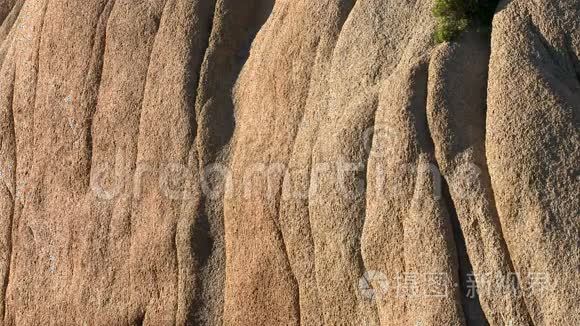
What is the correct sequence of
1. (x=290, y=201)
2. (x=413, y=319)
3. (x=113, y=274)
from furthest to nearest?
(x=113, y=274)
(x=290, y=201)
(x=413, y=319)

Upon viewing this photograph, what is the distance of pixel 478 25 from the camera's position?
12477 millimetres

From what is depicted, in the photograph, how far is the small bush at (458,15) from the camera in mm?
12320

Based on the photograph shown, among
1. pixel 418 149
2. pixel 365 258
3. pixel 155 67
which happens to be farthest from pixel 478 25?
pixel 155 67

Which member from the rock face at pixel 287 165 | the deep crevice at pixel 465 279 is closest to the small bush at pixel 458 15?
the rock face at pixel 287 165

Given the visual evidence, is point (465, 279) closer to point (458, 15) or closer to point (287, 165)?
point (458, 15)

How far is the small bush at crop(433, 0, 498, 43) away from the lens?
12320 millimetres

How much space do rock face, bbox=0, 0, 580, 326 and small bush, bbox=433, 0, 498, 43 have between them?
0.41 ft

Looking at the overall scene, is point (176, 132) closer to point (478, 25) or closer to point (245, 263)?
point (245, 263)

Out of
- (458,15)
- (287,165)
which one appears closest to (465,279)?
(458,15)

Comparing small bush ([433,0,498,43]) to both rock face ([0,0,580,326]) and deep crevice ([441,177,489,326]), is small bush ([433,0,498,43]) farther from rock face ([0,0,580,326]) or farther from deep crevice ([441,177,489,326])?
deep crevice ([441,177,489,326])

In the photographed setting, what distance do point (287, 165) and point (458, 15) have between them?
2.65 meters

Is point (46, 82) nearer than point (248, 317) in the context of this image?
No

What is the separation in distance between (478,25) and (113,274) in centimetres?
588

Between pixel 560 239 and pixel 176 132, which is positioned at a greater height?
pixel 176 132
